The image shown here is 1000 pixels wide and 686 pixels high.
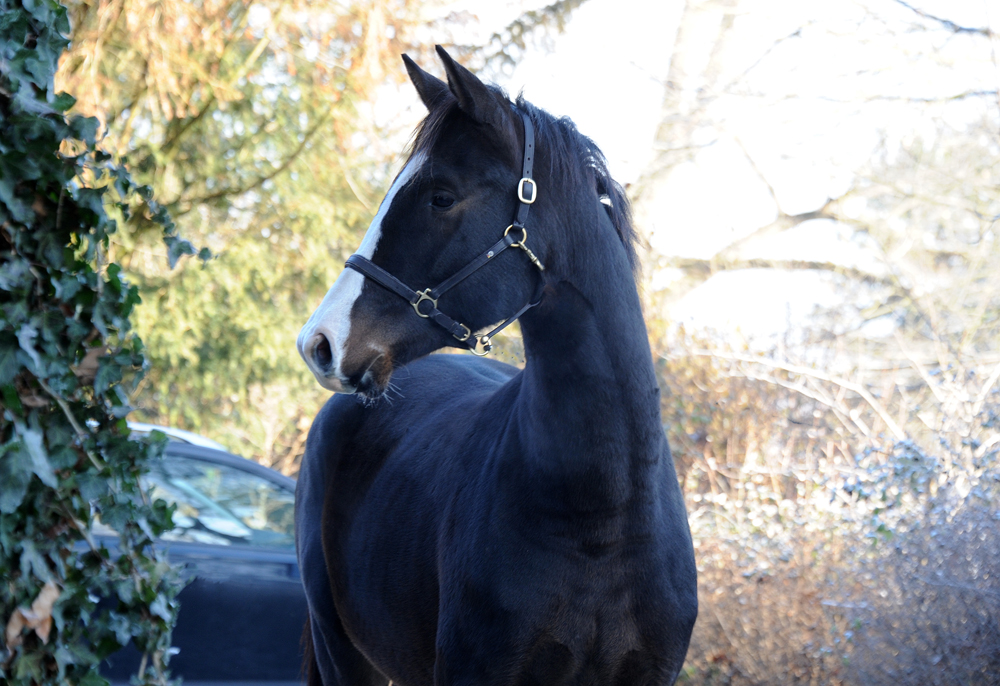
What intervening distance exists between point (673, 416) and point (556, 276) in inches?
207

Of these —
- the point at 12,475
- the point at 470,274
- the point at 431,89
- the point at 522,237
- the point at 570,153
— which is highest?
the point at 431,89

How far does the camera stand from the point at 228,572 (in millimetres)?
4949

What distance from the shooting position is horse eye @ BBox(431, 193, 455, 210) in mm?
2143

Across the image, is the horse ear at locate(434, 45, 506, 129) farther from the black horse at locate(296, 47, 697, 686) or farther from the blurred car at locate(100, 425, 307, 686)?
the blurred car at locate(100, 425, 307, 686)

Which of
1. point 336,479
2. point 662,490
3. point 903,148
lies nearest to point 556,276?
point 662,490

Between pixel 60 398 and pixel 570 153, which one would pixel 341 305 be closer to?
pixel 60 398

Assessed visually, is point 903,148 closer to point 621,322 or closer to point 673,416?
point 673,416

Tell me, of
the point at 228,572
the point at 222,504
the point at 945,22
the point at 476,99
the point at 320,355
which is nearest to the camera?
the point at 320,355

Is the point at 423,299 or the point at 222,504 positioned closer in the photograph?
the point at 423,299

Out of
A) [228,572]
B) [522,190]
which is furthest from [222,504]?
[522,190]

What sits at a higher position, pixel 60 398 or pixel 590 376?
pixel 590 376

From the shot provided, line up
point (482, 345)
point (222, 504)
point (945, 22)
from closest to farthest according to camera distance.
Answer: point (482, 345) < point (222, 504) < point (945, 22)

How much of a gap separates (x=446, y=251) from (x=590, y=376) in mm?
487

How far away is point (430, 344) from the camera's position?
7.21 ft
